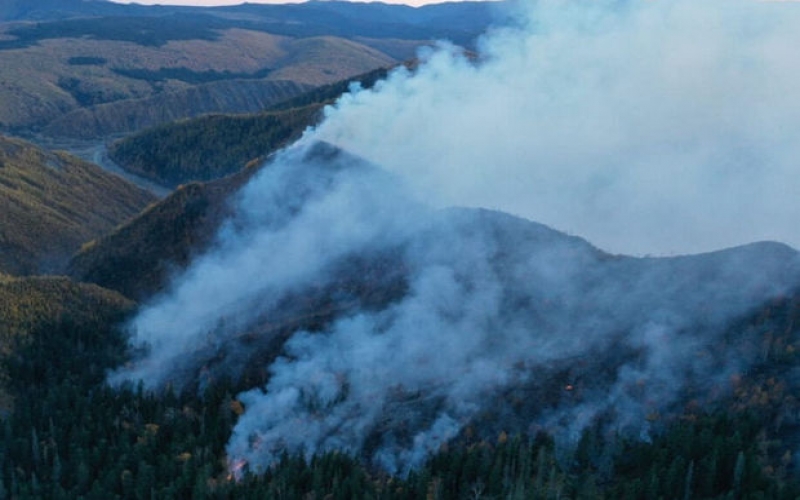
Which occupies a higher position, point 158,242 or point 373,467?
point 158,242

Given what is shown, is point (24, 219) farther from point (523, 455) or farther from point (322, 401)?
point (523, 455)

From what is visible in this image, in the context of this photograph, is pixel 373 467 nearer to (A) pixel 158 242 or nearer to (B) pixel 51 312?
(B) pixel 51 312

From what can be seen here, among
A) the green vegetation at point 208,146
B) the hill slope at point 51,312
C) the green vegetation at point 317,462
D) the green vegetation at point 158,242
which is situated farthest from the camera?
the green vegetation at point 208,146

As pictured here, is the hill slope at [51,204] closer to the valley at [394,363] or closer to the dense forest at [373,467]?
the valley at [394,363]

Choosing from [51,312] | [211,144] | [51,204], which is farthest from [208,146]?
[51,312]

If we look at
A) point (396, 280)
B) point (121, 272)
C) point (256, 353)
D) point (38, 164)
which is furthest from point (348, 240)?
point (38, 164)

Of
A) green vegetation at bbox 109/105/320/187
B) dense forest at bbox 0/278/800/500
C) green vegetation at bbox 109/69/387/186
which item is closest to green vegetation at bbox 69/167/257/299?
dense forest at bbox 0/278/800/500

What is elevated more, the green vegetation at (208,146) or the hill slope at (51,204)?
the green vegetation at (208,146)

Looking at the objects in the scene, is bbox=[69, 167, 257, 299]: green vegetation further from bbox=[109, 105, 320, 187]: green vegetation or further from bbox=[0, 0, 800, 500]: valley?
bbox=[109, 105, 320, 187]: green vegetation

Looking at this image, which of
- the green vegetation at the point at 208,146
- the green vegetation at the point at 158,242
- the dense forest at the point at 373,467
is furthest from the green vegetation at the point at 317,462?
the green vegetation at the point at 208,146
